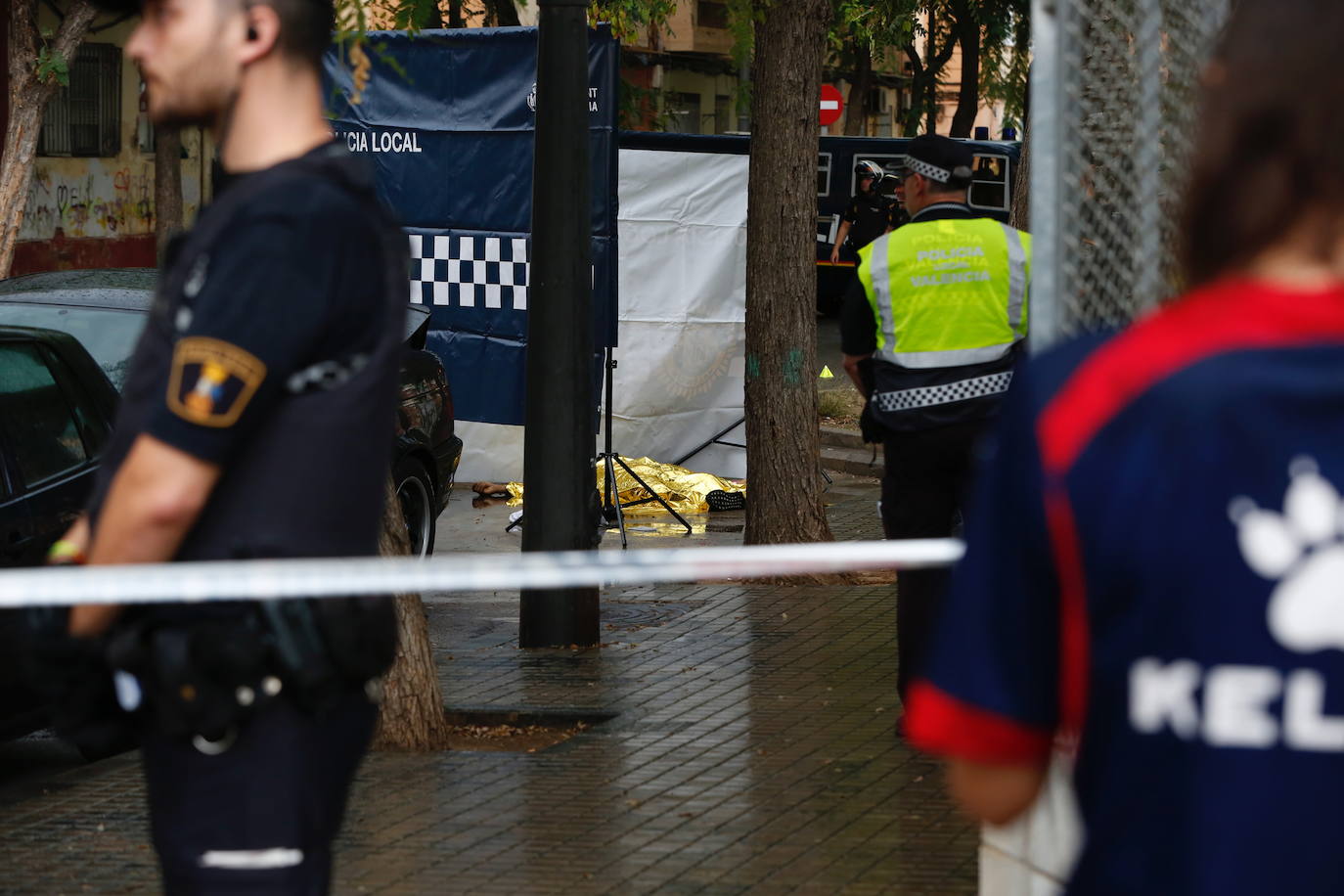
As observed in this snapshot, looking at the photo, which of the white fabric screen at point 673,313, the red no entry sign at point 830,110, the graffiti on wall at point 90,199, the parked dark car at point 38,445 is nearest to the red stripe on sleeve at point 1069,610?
the parked dark car at point 38,445

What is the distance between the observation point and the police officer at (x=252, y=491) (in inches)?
94.7

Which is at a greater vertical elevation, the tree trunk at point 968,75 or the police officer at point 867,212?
the tree trunk at point 968,75

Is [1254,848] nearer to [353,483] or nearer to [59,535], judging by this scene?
[353,483]

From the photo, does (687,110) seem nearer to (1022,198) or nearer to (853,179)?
(853,179)

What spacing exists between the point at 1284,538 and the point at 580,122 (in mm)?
6873

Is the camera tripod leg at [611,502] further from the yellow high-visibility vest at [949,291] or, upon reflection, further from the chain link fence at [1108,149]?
the chain link fence at [1108,149]

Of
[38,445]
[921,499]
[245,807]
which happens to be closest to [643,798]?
[921,499]

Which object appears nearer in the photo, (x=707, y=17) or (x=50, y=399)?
(x=50, y=399)

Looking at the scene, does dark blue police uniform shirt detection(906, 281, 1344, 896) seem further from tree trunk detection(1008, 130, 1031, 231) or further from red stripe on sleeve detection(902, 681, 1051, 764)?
tree trunk detection(1008, 130, 1031, 231)

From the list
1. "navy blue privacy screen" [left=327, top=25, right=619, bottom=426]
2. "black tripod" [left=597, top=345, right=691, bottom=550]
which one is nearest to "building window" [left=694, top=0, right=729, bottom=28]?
"black tripod" [left=597, top=345, right=691, bottom=550]

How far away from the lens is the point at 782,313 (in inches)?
394

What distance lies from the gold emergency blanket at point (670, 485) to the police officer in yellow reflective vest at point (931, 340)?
6214 mm

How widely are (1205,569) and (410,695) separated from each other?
17.0ft

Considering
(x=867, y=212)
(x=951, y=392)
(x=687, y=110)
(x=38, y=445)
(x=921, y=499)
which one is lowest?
(x=867, y=212)
